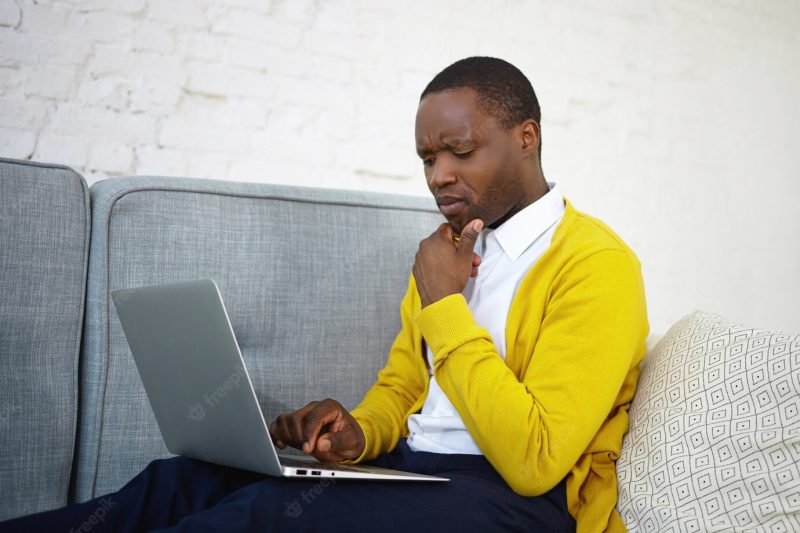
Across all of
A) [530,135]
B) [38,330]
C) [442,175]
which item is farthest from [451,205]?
[38,330]

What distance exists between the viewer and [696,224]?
8.21ft

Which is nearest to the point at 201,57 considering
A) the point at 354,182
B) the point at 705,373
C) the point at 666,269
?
the point at 354,182

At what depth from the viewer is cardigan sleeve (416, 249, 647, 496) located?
1004mm

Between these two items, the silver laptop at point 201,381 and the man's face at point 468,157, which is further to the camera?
the man's face at point 468,157

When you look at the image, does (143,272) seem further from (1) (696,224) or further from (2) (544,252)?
(1) (696,224)

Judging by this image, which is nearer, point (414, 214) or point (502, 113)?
point (502, 113)

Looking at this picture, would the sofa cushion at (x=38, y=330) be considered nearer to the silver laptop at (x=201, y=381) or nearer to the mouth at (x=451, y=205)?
the silver laptop at (x=201, y=381)

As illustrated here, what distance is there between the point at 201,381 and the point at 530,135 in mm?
635

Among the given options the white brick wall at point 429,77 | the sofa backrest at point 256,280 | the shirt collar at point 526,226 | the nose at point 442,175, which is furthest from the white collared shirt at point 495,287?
the white brick wall at point 429,77

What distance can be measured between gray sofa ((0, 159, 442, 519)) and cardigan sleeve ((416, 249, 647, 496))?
351 mm

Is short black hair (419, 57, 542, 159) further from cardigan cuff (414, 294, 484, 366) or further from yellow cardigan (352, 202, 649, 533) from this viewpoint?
cardigan cuff (414, 294, 484, 366)

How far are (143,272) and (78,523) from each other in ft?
1.48

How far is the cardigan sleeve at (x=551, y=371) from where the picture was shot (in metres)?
1.00

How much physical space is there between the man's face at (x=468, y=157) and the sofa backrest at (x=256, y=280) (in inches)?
11.7
